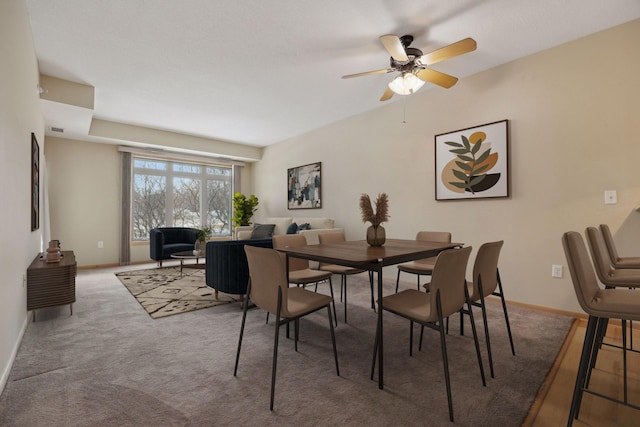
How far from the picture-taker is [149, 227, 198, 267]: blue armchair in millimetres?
5320

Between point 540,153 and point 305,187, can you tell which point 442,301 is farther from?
point 305,187

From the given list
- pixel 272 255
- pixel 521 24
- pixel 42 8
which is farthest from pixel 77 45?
pixel 521 24

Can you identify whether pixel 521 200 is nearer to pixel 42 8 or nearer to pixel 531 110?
pixel 531 110

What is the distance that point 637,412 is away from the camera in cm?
145

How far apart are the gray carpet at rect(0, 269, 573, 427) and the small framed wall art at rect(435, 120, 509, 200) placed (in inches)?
57.1

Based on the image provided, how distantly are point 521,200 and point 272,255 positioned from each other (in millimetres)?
2937

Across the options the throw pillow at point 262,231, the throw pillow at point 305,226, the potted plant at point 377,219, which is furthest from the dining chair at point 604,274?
the throw pillow at point 262,231

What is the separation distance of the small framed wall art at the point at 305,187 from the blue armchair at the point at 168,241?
218 centimetres

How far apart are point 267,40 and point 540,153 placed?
9.85ft

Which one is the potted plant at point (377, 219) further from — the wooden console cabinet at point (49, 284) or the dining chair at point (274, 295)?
the wooden console cabinet at point (49, 284)

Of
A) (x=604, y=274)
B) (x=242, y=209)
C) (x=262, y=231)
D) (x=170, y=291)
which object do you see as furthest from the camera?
(x=242, y=209)

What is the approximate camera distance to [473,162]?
3.51m

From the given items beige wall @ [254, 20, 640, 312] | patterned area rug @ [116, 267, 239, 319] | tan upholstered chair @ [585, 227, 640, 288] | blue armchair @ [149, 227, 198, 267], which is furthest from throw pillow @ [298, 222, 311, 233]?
tan upholstered chair @ [585, 227, 640, 288]

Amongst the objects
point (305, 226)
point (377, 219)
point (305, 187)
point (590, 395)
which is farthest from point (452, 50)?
point (305, 187)
